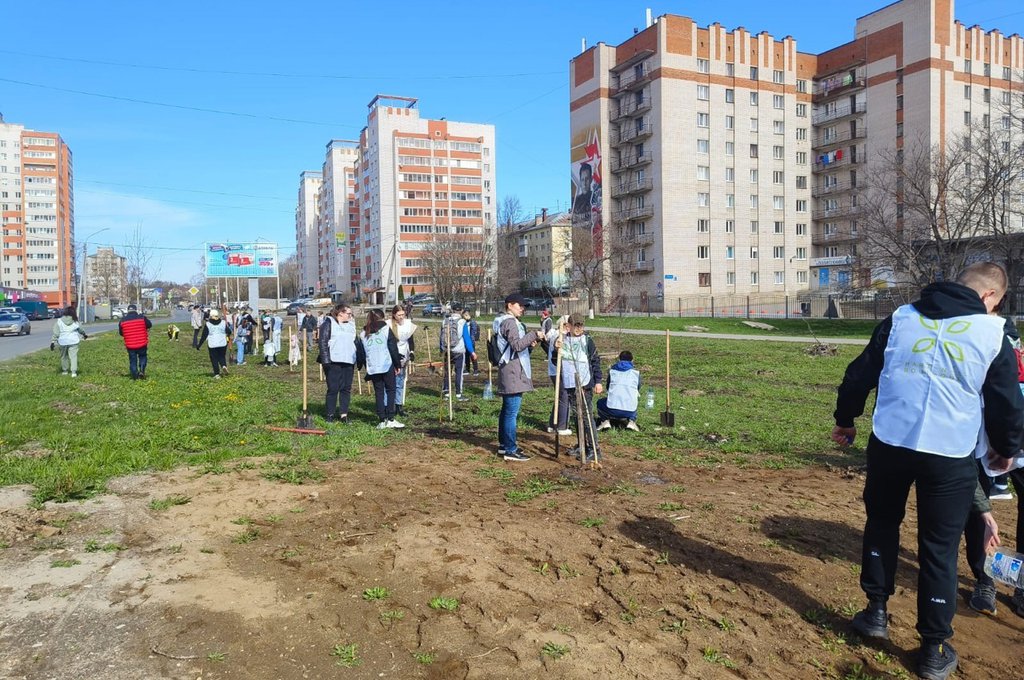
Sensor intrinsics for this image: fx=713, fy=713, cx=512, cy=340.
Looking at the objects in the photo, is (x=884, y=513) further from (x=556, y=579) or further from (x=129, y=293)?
(x=129, y=293)

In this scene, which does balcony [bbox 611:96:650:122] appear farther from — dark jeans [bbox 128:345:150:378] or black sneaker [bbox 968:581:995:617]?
black sneaker [bbox 968:581:995:617]

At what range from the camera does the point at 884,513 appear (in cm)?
357

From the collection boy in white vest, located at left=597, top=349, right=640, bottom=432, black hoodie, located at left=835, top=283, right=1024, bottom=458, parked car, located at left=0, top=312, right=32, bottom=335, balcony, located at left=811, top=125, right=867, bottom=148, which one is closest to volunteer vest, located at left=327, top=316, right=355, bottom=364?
boy in white vest, located at left=597, top=349, right=640, bottom=432

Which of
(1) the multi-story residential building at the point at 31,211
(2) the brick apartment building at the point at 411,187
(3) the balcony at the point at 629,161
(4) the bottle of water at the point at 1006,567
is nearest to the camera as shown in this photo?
(4) the bottle of water at the point at 1006,567

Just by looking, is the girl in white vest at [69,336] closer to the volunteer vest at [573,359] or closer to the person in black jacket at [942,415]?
the volunteer vest at [573,359]

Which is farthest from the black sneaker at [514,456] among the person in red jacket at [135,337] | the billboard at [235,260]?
the billboard at [235,260]

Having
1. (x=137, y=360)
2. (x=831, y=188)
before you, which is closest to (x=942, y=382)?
(x=137, y=360)

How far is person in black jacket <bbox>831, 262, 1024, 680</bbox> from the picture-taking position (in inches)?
127

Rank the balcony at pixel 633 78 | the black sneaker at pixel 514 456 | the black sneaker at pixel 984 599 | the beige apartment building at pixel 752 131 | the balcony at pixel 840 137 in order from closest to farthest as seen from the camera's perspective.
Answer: the black sneaker at pixel 984 599 < the black sneaker at pixel 514 456 < the beige apartment building at pixel 752 131 < the balcony at pixel 633 78 < the balcony at pixel 840 137

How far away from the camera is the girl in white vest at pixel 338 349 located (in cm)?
973

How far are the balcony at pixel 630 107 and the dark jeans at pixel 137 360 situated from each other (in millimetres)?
51463

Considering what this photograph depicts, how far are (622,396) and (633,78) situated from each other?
57236 millimetres

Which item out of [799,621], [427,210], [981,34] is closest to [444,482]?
[799,621]

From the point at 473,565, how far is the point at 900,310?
287cm
